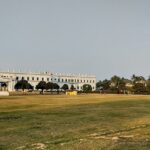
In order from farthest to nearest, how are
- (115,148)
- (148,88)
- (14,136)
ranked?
(148,88) < (14,136) < (115,148)

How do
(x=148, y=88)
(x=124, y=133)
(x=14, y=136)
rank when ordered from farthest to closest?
(x=148, y=88) < (x=124, y=133) < (x=14, y=136)

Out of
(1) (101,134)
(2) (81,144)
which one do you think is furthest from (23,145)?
(1) (101,134)

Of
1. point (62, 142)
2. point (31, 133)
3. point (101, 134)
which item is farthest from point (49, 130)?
point (62, 142)

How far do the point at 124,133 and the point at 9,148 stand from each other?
6.35m

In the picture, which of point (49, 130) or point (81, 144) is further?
point (49, 130)

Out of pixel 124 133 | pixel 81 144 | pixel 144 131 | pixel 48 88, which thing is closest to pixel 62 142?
pixel 81 144

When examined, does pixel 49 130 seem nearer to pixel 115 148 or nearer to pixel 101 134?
pixel 101 134

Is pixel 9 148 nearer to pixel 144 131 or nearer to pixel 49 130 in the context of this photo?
pixel 49 130

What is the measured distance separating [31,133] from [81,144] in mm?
4253

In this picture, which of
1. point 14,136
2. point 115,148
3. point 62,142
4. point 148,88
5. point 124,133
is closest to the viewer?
point 115,148

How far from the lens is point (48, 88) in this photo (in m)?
182

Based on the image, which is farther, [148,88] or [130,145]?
[148,88]

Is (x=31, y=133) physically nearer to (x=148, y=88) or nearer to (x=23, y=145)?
(x=23, y=145)

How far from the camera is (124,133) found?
1967 cm
